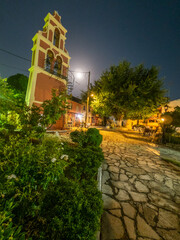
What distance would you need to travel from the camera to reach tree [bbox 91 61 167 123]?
15.9 m

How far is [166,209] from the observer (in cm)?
256

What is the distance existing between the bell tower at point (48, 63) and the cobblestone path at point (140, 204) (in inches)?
453

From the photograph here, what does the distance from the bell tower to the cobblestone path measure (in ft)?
37.8

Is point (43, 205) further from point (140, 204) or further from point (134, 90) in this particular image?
point (134, 90)

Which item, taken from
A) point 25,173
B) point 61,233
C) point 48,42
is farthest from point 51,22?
point 61,233

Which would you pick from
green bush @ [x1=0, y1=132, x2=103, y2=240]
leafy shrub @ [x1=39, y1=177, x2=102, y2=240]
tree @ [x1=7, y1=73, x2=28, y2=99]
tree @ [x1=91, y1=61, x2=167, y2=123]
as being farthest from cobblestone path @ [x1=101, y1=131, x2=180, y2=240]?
tree @ [x1=7, y1=73, x2=28, y2=99]

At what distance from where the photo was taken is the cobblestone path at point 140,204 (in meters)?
1.98

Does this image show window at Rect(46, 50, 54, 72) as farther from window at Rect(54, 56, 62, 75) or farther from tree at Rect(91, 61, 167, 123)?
tree at Rect(91, 61, 167, 123)

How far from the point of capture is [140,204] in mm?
2672

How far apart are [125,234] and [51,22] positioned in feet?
63.5

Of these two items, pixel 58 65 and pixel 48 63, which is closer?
pixel 48 63

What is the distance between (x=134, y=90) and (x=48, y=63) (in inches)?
536

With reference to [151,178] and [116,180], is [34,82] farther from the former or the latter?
[151,178]

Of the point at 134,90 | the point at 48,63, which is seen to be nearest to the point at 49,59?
the point at 48,63
